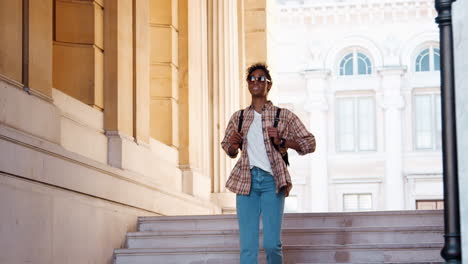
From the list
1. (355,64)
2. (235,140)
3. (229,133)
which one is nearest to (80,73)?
(229,133)

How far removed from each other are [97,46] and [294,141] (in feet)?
12.1

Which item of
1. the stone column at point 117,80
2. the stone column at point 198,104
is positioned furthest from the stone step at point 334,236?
the stone column at point 198,104

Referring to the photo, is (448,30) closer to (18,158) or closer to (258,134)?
(258,134)

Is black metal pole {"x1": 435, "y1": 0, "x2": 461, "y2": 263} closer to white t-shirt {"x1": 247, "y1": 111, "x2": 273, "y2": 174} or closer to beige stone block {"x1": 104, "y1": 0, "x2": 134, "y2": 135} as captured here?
white t-shirt {"x1": 247, "y1": 111, "x2": 273, "y2": 174}

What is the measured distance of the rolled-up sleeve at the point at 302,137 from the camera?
7434 mm

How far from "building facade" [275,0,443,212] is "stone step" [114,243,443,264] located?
27.4m

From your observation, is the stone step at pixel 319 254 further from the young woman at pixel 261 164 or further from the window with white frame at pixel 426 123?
the window with white frame at pixel 426 123

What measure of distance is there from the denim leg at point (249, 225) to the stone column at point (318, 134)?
98.0 ft

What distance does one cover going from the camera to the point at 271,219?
7250 millimetres

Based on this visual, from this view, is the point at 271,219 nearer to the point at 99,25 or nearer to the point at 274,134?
the point at 274,134

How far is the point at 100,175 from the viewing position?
9516 mm

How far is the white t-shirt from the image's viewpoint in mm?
7363

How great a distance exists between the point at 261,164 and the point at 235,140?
27 centimetres

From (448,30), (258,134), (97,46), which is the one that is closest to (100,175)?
(97,46)
